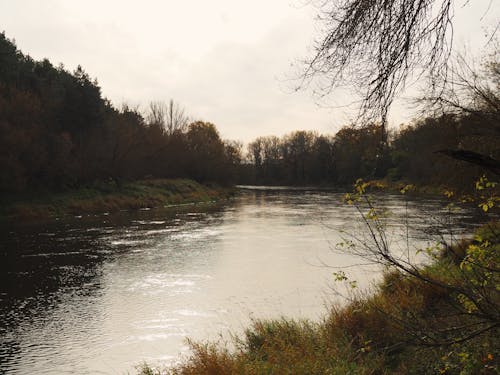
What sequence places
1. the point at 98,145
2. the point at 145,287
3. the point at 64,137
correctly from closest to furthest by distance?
the point at 145,287 → the point at 64,137 → the point at 98,145

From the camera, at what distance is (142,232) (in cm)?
2248

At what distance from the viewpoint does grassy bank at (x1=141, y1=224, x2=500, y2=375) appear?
511 cm

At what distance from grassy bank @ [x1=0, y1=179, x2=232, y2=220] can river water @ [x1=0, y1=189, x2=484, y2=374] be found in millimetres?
5932

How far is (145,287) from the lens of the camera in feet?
40.2

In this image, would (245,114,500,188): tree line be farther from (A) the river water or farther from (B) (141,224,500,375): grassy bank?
(B) (141,224,500,375): grassy bank

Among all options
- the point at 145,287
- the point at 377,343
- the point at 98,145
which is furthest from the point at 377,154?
the point at 98,145

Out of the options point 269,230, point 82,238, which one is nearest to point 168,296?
point 82,238

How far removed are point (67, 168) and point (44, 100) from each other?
25.1ft

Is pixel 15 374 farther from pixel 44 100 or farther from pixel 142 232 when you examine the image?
pixel 44 100

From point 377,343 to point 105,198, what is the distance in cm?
3194

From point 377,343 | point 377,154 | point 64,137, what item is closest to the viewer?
point 377,154

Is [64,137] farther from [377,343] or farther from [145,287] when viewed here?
[377,343]

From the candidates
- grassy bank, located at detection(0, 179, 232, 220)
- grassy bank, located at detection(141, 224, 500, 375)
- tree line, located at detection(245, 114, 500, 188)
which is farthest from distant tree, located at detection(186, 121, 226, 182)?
grassy bank, located at detection(141, 224, 500, 375)

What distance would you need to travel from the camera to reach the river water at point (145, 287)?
26.3 feet
